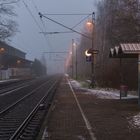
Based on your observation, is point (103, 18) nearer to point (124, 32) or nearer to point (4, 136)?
point (124, 32)

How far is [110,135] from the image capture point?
15703 mm

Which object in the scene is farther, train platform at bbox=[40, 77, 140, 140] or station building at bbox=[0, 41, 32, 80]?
station building at bbox=[0, 41, 32, 80]

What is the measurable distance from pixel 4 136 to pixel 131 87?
3263 cm

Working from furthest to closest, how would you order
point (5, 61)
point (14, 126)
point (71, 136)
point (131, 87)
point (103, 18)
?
point (5, 61) < point (103, 18) < point (131, 87) < point (14, 126) < point (71, 136)

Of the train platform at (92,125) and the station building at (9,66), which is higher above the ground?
the station building at (9,66)

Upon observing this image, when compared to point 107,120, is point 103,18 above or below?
above

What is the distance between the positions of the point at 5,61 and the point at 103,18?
159 feet

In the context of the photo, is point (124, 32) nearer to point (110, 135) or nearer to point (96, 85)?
point (96, 85)

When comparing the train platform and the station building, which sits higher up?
the station building

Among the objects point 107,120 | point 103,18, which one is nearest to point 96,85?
point 103,18

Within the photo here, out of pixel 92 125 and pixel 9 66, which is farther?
pixel 9 66

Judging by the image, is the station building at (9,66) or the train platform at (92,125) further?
the station building at (9,66)

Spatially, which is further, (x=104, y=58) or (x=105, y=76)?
(x=104, y=58)

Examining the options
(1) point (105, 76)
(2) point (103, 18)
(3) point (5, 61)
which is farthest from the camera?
(3) point (5, 61)
